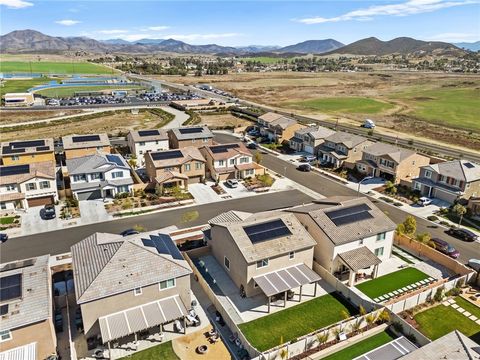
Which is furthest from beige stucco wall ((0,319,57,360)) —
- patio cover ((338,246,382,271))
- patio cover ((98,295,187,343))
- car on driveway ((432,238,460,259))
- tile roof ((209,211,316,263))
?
car on driveway ((432,238,460,259))

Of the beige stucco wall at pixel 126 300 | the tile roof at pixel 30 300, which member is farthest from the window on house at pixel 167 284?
the tile roof at pixel 30 300

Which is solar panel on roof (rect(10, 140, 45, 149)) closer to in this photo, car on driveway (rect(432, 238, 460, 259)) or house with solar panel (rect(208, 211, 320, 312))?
house with solar panel (rect(208, 211, 320, 312))

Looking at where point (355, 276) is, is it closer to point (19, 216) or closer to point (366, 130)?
point (19, 216)

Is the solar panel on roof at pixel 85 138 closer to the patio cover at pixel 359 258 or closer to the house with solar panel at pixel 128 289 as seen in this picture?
the house with solar panel at pixel 128 289

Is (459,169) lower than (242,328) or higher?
higher

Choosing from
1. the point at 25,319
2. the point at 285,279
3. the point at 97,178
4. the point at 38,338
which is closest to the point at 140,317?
the point at 38,338

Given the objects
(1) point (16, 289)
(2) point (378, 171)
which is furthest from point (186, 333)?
(2) point (378, 171)
